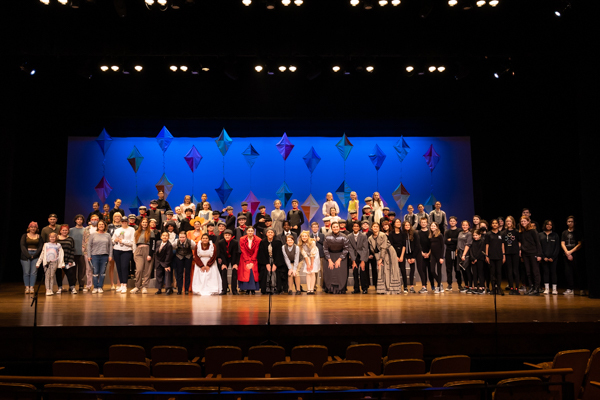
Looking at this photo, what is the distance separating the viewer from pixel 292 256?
30.7 ft

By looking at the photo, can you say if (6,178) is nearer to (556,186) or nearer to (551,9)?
(551,9)

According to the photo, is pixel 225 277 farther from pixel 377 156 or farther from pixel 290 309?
pixel 377 156

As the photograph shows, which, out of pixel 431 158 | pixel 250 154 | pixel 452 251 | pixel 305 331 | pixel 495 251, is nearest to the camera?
pixel 305 331

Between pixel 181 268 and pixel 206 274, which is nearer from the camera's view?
pixel 206 274

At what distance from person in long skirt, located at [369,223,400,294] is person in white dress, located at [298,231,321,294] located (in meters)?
1.25

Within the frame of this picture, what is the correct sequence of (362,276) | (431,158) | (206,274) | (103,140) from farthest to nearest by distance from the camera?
(431,158) → (103,140) → (362,276) → (206,274)

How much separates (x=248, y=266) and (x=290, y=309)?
2.46 m

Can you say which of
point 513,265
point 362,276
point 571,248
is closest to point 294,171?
point 362,276

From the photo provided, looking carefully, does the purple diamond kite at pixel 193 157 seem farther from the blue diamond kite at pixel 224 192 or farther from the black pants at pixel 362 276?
the black pants at pixel 362 276

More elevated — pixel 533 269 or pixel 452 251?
pixel 452 251

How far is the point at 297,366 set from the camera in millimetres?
3707

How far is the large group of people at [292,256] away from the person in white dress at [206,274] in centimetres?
2

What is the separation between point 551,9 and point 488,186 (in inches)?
215

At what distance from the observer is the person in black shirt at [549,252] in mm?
9098
